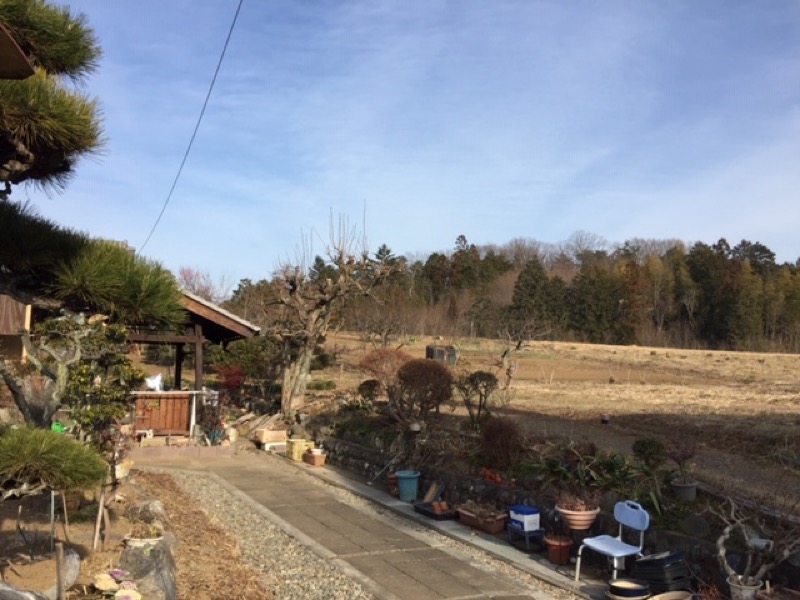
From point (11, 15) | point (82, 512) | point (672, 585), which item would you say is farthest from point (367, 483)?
point (11, 15)

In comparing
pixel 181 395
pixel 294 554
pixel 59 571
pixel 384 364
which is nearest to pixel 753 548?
pixel 294 554

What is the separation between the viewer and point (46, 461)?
349 centimetres

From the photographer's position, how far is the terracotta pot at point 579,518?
6.47 meters

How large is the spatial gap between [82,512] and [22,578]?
2.41 metres

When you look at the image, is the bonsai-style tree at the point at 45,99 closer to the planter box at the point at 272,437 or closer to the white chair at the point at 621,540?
the white chair at the point at 621,540

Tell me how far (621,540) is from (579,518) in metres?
0.45

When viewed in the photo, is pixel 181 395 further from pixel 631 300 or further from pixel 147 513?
pixel 631 300

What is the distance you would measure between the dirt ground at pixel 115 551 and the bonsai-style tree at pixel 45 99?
8.62 ft

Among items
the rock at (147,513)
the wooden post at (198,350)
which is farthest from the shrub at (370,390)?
the rock at (147,513)

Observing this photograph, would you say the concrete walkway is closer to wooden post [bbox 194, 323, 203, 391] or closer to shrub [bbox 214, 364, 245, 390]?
wooden post [bbox 194, 323, 203, 391]

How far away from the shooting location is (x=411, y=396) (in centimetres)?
1117

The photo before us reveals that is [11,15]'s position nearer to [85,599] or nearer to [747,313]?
[85,599]

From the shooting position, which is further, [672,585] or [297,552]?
[297,552]

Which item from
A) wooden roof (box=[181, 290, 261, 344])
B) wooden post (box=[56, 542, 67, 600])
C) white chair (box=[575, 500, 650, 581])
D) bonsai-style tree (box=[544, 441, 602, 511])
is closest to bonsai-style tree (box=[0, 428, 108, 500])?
wooden post (box=[56, 542, 67, 600])
